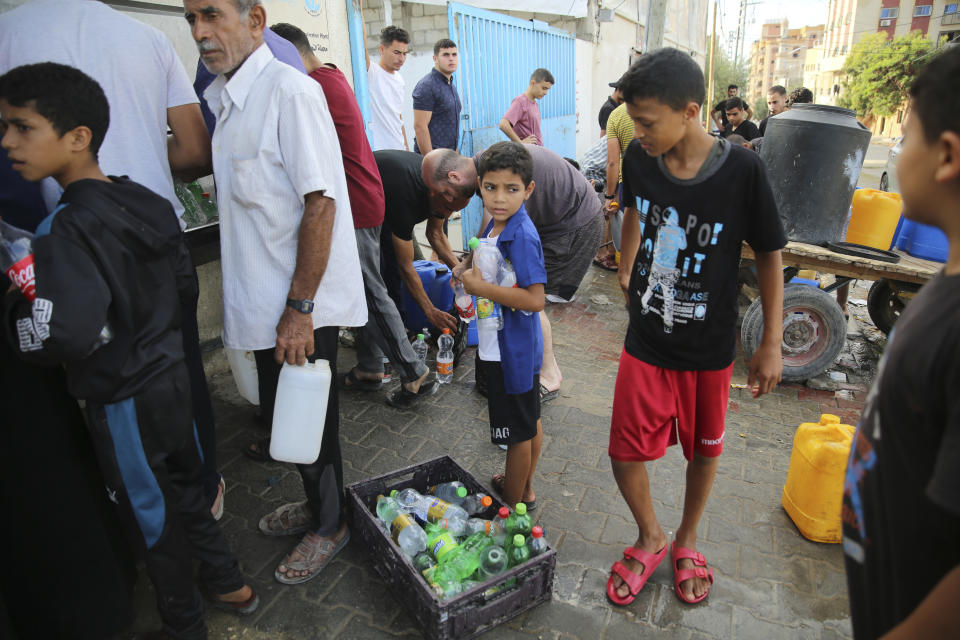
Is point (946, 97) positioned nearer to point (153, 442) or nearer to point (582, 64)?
point (153, 442)

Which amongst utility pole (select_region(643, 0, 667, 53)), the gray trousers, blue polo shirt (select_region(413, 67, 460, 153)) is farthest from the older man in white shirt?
utility pole (select_region(643, 0, 667, 53))

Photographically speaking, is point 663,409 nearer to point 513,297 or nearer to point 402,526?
point 513,297

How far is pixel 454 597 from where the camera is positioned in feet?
6.79

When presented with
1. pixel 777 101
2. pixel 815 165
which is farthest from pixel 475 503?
pixel 777 101

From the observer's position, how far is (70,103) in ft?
5.65

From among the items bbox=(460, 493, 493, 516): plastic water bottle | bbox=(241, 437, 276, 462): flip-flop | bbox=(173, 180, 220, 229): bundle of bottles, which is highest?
bbox=(173, 180, 220, 229): bundle of bottles

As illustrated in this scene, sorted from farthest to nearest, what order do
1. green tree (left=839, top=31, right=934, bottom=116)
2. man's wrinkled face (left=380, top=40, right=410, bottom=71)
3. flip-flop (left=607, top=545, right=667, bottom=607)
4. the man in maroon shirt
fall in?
1. green tree (left=839, top=31, right=934, bottom=116)
2. man's wrinkled face (left=380, top=40, right=410, bottom=71)
3. the man in maroon shirt
4. flip-flop (left=607, top=545, right=667, bottom=607)

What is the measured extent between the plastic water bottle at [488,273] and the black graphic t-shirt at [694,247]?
58 cm

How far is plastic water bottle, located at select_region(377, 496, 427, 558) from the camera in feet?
8.04

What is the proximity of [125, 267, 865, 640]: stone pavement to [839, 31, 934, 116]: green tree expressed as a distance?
38.5 m

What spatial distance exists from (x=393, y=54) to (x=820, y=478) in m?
5.59

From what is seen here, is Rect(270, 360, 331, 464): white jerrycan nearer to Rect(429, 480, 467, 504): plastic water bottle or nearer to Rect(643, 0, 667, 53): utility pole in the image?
Rect(429, 480, 467, 504): plastic water bottle

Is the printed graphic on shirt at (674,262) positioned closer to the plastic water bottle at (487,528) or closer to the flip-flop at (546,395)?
the plastic water bottle at (487,528)

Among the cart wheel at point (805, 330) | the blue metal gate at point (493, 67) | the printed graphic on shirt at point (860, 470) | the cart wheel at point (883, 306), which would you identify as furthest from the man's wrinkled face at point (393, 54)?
the printed graphic on shirt at point (860, 470)
